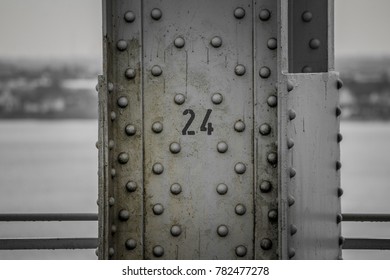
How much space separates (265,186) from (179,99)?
39cm

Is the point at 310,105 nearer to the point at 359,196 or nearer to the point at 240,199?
the point at 240,199

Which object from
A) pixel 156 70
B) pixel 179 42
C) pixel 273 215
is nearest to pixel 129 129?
pixel 156 70

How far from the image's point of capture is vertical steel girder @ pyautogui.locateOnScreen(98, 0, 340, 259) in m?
2.39

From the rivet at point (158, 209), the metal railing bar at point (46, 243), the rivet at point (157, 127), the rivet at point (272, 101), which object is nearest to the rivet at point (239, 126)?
the rivet at point (272, 101)

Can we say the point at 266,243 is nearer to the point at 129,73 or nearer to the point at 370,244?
the point at 129,73

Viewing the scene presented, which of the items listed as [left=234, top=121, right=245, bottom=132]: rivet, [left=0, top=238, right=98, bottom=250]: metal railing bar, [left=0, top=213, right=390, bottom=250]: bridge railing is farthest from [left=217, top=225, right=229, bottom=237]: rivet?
[left=0, top=238, right=98, bottom=250]: metal railing bar

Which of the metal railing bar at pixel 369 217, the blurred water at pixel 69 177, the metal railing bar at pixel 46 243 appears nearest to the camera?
the metal railing bar at pixel 369 217

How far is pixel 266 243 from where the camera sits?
2.40m

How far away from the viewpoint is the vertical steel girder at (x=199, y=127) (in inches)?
94.0

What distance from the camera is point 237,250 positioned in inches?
95.9

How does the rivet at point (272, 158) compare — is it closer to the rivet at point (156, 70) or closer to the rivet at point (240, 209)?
the rivet at point (240, 209)

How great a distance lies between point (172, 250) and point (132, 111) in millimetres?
471
